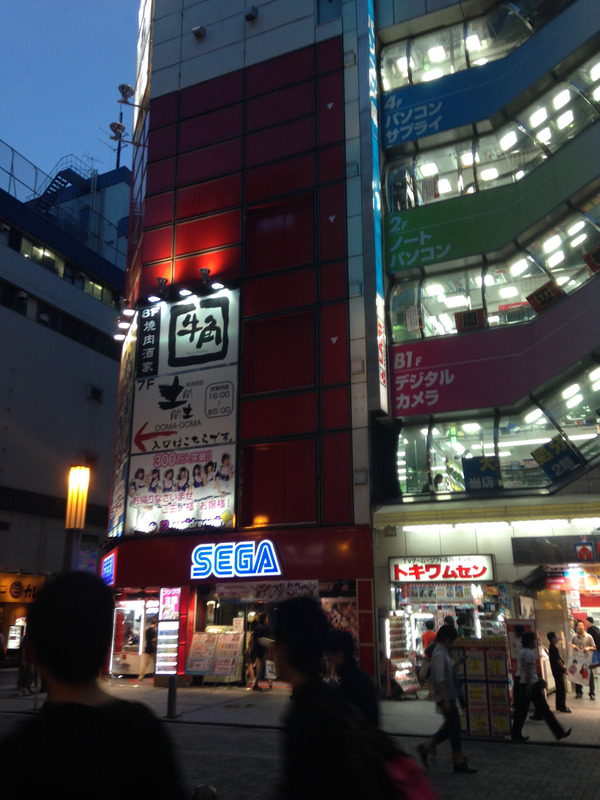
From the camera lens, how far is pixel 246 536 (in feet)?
59.0

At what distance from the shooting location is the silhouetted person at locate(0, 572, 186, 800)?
191cm

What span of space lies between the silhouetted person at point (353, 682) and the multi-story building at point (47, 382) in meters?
23.5

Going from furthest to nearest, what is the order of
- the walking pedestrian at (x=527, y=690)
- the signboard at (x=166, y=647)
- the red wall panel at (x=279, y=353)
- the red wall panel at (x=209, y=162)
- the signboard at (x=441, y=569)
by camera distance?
the red wall panel at (x=209, y=162)
the red wall panel at (x=279, y=353)
the signboard at (x=441, y=569)
the signboard at (x=166, y=647)
the walking pedestrian at (x=527, y=690)

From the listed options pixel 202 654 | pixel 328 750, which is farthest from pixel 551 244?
pixel 328 750

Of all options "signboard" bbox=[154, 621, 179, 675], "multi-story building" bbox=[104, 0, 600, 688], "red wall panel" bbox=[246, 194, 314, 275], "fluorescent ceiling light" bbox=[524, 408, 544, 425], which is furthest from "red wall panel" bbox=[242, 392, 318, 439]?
"signboard" bbox=[154, 621, 179, 675]

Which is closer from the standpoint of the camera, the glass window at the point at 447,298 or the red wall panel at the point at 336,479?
the red wall panel at the point at 336,479

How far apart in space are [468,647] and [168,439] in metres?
11.2

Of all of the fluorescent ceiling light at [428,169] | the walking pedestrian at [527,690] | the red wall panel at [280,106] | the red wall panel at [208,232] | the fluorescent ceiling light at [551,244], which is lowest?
the walking pedestrian at [527,690]

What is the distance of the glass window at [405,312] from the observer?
60.7 feet

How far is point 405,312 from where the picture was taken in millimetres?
18750

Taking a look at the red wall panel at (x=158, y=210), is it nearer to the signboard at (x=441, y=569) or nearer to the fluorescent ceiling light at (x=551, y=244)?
the fluorescent ceiling light at (x=551, y=244)

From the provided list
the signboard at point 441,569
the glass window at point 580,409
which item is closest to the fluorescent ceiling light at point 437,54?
the glass window at point 580,409

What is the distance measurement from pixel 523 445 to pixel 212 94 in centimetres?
1482

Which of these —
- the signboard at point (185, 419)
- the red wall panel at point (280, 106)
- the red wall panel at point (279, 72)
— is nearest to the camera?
the signboard at point (185, 419)
